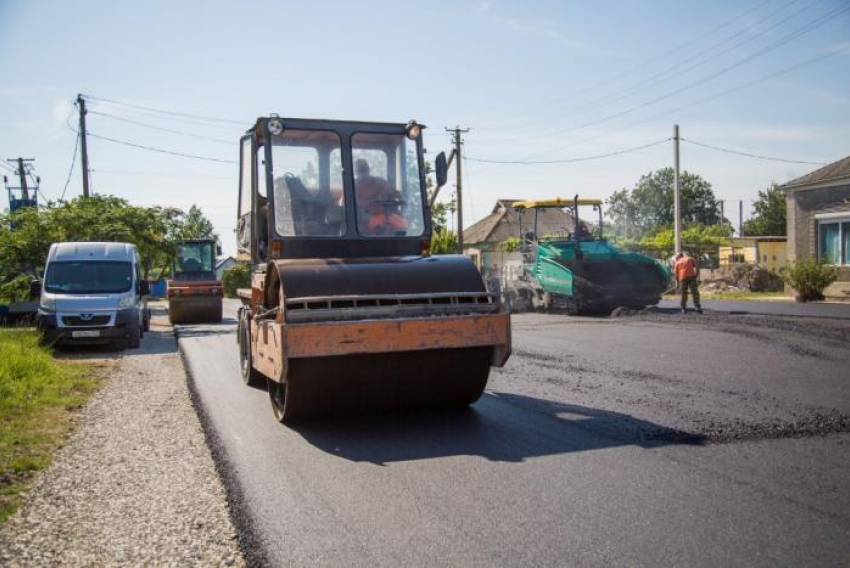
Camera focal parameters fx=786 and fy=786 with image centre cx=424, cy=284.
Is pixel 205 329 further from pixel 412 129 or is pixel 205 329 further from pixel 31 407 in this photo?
pixel 412 129

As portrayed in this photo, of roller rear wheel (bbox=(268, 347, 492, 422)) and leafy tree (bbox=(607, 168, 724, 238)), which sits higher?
leafy tree (bbox=(607, 168, 724, 238))

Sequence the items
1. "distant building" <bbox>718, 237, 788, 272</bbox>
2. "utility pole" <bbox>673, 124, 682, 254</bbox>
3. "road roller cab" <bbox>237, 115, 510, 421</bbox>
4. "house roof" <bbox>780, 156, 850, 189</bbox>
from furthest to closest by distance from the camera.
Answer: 1. "distant building" <bbox>718, 237, 788, 272</bbox>
2. "utility pole" <bbox>673, 124, 682, 254</bbox>
3. "house roof" <bbox>780, 156, 850, 189</bbox>
4. "road roller cab" <bbox>237, 115, 510, 421</bbox>

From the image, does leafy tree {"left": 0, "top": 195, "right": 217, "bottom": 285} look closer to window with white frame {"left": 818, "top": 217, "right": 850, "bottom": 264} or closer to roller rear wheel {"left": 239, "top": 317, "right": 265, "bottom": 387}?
roller rear wheel {"left": 239, "top": 317, "right": 265, "bottom": 387}

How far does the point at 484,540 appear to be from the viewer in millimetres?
4152

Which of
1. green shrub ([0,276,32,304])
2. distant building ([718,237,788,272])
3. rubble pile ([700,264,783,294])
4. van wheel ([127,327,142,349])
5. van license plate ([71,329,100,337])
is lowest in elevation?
van wheel ([127,327,142,349])

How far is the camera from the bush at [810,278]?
22.6 metres

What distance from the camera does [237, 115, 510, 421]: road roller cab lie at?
6.46m

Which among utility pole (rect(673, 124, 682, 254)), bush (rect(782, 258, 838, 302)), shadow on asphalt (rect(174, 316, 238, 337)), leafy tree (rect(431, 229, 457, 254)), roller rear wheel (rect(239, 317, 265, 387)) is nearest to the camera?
roller rear wheel (rect(239, 317, 265, 387))

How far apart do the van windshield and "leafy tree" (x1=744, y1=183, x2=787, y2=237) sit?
67749mm

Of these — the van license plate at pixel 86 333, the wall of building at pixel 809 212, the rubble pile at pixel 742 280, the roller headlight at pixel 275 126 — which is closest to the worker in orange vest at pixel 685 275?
the wall of building at pixel 809 212

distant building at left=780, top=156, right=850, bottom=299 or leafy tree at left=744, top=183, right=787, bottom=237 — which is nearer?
distant building at left=780, top=156, right=850, bottom=299

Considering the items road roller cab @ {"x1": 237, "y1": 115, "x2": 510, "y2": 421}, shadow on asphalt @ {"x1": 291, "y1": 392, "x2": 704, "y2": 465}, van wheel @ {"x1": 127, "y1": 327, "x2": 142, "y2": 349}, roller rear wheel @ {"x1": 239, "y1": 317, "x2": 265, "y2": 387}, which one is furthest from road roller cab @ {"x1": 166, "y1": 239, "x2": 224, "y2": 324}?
shadow on asphalt @ {"x1": 291, "y1": 392, "x2": 704, "y2": 465}

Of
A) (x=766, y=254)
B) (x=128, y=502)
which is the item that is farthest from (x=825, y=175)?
(x=128, y=502)

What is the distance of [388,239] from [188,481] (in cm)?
335
